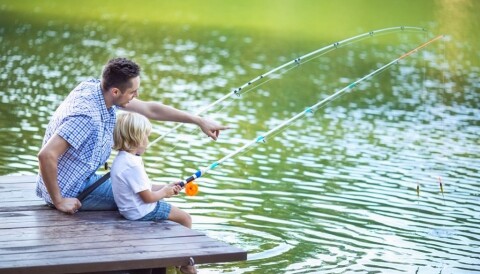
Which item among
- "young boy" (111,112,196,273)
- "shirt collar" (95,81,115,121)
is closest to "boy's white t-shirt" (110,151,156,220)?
"young boy" (111,112,196,273)

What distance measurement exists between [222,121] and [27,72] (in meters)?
3.26

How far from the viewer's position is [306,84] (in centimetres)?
1467

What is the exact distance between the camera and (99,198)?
615cm

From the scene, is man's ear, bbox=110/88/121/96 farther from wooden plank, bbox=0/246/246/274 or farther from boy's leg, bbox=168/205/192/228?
wooden plank, bbox=0/246/246/274

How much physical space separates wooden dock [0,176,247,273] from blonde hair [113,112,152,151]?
0.40m

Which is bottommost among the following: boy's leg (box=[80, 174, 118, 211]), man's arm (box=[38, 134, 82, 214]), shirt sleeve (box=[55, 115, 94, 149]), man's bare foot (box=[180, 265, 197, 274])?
man's bare foot (box=[180, 265, 197, 274])

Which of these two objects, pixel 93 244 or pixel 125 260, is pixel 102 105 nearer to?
pixel 93 244

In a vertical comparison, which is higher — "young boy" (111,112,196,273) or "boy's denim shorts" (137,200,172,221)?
"young boy" (111,112,196,273)

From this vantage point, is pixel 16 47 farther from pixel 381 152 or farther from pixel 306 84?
pixel 381 152

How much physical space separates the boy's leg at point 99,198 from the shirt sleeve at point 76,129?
34 cm

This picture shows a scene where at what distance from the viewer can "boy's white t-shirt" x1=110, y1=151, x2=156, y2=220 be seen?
5.98 m

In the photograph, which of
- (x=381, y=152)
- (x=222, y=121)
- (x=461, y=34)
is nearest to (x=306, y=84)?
(x=222, y=121)

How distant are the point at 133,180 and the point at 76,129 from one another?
0.41 meters

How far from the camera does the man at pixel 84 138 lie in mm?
5848
